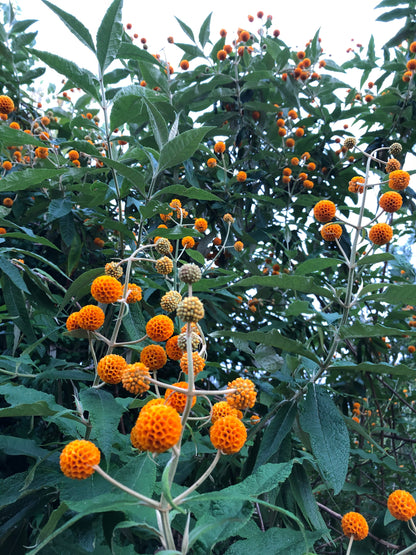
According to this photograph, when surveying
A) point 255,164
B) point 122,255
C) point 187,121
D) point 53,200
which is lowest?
point 122,255

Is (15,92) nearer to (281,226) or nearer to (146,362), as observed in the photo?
(281,226)

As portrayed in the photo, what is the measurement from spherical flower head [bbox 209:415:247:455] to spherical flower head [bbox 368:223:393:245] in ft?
3.36

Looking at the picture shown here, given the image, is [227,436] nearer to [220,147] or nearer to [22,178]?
[22,178]

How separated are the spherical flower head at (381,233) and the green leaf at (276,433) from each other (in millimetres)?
748

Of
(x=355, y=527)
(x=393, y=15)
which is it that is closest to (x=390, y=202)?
(x=355, y=527)

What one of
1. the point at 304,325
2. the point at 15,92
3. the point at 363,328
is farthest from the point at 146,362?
the point at 15,92

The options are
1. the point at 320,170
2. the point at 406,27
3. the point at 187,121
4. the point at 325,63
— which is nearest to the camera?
the point at 187,121

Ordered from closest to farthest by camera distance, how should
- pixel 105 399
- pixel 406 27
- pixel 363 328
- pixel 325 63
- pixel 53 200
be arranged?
pixel 105 399 → pixel 363 328 → pixel 53 200 → pixel 406 27 → pixel 325 63

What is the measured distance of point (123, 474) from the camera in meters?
1.08

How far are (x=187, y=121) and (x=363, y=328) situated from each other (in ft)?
8.41

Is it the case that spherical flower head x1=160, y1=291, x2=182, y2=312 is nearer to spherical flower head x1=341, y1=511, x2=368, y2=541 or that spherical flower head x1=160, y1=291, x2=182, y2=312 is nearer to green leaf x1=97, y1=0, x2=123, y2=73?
spherical flower head x1=341, y1=511, x2=368, y2=541

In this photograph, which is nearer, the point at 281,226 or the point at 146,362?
the point at 146,362

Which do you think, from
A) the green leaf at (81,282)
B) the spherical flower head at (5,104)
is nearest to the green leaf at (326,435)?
the green leaf at (81,282)

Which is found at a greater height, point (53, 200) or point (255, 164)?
point (255, 164)
